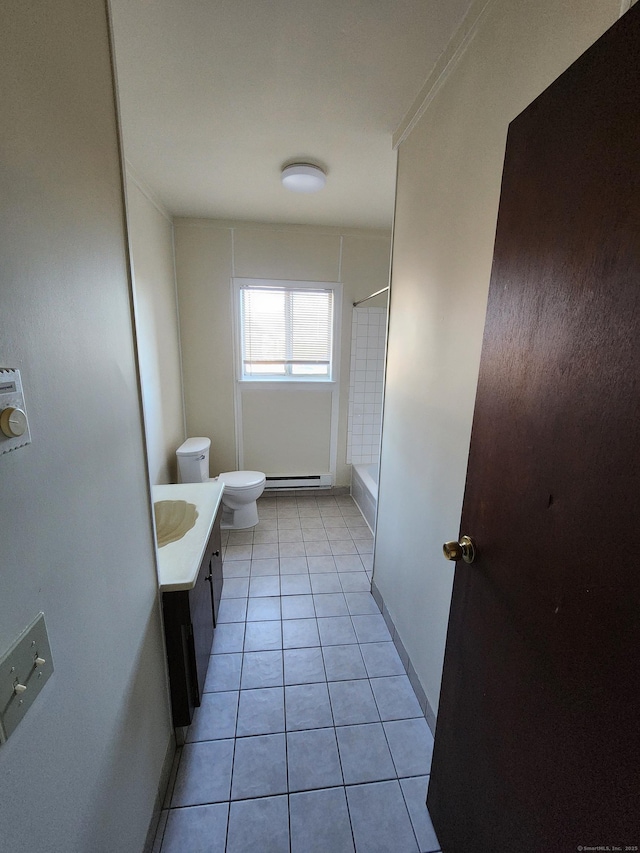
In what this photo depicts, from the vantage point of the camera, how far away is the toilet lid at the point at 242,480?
2791 mm

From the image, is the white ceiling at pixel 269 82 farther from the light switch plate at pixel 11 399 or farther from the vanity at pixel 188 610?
the vanity at pixel 188 610

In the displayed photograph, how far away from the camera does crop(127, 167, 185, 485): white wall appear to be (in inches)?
85.9

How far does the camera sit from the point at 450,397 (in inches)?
50.0

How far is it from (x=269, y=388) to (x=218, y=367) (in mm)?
491

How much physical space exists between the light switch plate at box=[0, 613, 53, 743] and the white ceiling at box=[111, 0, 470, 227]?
1.69 metres

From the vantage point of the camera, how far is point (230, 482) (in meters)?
2.82

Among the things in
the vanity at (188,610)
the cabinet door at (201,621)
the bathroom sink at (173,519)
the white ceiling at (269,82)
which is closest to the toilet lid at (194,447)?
the bathroom sink at (173,519)

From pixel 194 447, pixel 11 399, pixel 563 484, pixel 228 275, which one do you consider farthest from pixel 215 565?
pixel 228 275

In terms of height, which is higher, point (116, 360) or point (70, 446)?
point (116, 360)

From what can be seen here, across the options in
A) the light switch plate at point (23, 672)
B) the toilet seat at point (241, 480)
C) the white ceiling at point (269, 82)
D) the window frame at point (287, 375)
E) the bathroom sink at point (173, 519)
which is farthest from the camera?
the window frame at point (287, 375)

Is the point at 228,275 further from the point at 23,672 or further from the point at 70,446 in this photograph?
the point at 23,672

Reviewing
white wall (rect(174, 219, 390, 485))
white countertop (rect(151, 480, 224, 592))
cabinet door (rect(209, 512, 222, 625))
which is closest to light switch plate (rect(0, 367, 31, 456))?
white countertop (rect(151, 480, 224, 592))

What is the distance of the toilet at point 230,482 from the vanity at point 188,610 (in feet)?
3.60

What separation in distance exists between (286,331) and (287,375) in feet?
1.31
